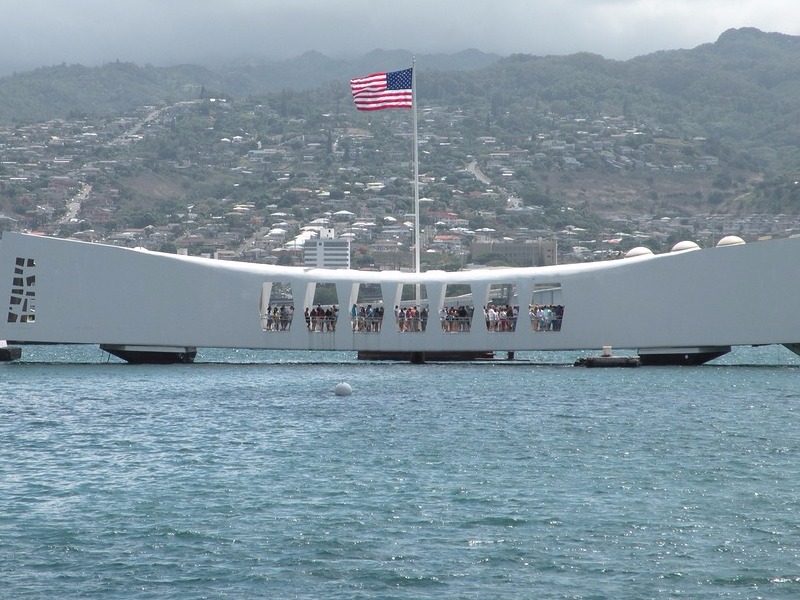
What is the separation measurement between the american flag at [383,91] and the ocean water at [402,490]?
10.0 metres

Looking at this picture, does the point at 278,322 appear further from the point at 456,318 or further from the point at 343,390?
the point at 343,390

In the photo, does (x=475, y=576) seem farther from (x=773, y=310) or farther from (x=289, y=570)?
(x=773, y=310)

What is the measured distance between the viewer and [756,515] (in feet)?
64.7

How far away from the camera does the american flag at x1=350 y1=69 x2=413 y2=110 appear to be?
42.3 metres

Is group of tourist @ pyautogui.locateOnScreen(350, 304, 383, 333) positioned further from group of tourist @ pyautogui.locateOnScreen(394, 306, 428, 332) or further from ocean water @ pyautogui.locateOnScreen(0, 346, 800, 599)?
ocean water @ pyautogui.locateOnScreen(0, 346, 800, 599)

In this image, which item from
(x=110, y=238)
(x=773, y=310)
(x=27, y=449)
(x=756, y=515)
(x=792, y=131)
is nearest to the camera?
(x=756, y=515)

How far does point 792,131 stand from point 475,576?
182167mm

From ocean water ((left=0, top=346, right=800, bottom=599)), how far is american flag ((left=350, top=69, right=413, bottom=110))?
10.0 m

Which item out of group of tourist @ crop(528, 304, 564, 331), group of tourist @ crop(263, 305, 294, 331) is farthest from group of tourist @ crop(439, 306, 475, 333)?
group of tourist @ crop(263, 305, 294, 331)

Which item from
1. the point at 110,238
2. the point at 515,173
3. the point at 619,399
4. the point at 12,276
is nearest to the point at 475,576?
the point at 619,399

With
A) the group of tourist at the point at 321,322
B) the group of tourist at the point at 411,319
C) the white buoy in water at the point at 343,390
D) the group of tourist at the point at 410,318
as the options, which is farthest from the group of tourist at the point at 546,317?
the white buoy in water at the point at 343,390

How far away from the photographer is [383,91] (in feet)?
140

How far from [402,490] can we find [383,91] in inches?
905

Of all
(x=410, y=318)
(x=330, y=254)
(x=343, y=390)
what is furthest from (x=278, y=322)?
(x=330, y=254)
